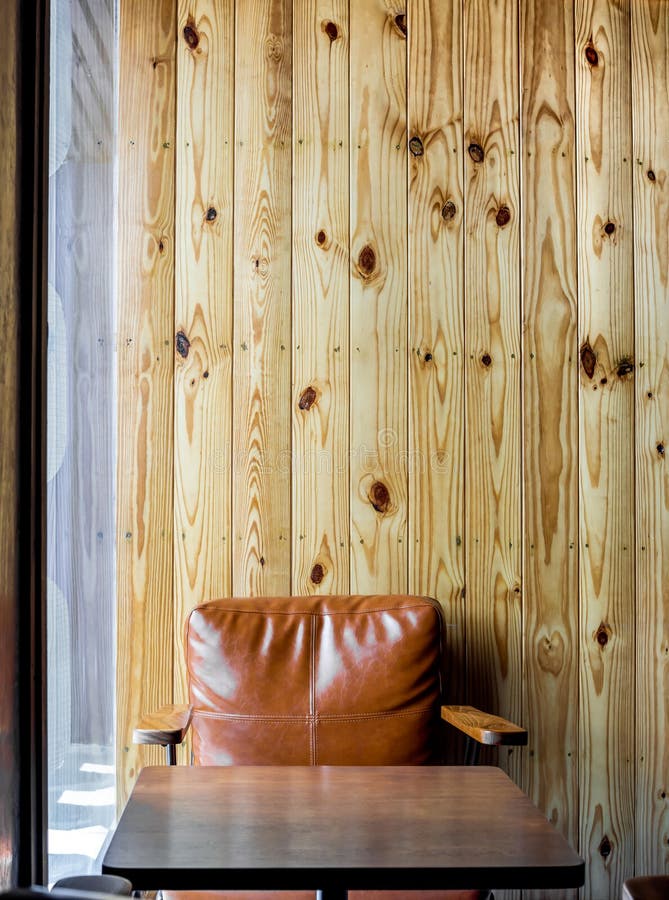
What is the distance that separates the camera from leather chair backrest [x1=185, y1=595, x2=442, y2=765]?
1896 millimetres

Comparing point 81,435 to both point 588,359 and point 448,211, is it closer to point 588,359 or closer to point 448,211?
point 448,211

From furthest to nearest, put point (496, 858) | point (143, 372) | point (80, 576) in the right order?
1. point (143, 372)
2. point (80, 576)
3. point (496, 858)

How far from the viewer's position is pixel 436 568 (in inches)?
88.0

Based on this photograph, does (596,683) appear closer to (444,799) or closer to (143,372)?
(444,799)

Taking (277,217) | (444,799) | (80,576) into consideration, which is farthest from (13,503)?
(277,217)

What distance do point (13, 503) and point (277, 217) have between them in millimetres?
1233

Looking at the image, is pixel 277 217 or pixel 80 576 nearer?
pixel 80 576

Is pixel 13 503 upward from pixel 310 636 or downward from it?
upward

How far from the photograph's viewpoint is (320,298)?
2.24 m

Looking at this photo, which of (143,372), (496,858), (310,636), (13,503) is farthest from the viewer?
(143,372)

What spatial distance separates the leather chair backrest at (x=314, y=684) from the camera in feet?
6.22

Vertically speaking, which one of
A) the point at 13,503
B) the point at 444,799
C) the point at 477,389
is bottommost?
the point at 444,799

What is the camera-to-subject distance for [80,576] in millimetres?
1852

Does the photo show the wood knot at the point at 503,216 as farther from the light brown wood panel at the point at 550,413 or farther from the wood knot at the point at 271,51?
A: the wood knot at the point at 271,51
